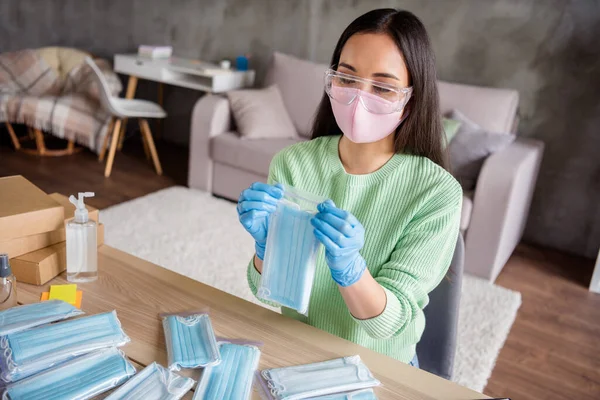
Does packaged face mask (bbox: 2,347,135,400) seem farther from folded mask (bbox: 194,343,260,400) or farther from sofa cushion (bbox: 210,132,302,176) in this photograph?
sofa cushion (bbox: 210,132,302,176)

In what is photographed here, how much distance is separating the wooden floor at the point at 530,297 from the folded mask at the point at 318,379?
1.35 metres

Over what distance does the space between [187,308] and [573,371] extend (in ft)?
5.96

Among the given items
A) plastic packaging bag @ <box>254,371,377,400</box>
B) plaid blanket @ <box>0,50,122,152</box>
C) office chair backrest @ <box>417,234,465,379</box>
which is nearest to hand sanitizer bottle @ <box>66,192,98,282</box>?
plastic packaging bag @ <box>254,371,377,400</box>

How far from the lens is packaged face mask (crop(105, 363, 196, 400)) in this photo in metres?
0.89

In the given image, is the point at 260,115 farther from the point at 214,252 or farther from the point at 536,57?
the point at 536,57

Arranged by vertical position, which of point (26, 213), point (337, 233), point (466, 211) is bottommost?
point (466, 211)

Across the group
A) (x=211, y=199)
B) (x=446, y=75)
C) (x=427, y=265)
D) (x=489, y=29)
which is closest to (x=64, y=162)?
(x=211, y=199)

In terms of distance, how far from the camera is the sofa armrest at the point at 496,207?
2.84 metres

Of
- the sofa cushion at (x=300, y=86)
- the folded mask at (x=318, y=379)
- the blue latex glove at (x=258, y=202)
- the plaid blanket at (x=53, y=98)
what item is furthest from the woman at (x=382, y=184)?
the plaid blanket at (x=53, y=98)

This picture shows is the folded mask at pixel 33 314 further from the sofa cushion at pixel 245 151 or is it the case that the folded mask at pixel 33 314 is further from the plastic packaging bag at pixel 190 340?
the sofa cushion at pixel 245 151

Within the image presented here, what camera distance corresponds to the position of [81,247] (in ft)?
3.97

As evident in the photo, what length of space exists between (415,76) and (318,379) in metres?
0.62

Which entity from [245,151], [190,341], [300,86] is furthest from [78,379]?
[300,86]

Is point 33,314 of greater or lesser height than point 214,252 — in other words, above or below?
above
